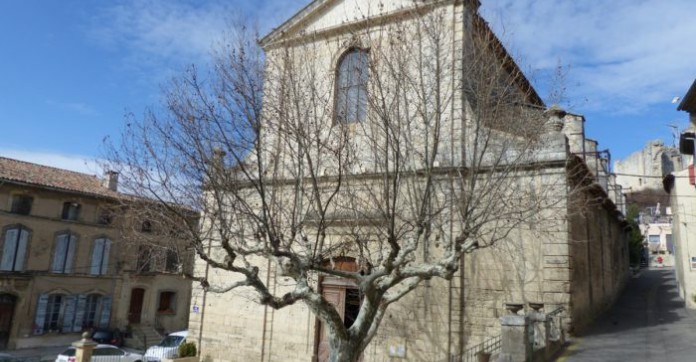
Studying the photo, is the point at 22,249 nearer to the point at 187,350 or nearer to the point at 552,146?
the point at 187,350

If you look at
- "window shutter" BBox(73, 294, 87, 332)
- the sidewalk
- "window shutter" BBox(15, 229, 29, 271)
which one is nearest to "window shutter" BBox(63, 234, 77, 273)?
"window shutter" BBox(73, 294, 87, 332)

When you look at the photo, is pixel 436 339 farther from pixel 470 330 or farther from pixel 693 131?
pixel 693 131

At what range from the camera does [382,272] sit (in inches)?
311

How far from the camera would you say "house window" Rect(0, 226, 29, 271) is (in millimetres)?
23780

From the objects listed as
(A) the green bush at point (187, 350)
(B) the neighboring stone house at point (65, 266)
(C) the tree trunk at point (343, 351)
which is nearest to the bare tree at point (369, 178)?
(C) the tree trunk at point (343, 351)

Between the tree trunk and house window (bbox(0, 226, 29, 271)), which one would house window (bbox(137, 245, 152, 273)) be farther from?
the tree trunk

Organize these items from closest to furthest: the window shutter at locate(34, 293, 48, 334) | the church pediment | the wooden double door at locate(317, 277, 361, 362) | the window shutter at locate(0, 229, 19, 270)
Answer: the wooden double door at locate(317, 277, 361, 362) < the church pediment < the window shutter at locate(0, 229, 19, 270) < the window shutter at locate(34, 293, 48, 334)

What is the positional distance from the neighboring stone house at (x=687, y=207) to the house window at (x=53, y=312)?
1064 inches

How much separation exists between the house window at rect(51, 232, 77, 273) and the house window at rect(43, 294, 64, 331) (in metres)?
1.31

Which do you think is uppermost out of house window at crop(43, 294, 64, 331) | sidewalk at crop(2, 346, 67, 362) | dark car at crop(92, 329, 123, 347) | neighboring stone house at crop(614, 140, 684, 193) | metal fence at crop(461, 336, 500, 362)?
neighboring stone house at crop(614, 140, 684, 193)

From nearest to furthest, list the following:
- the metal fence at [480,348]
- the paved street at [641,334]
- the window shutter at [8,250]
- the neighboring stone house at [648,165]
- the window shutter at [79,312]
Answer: the paved street at [641,334]
the metal fence at [480,348]
the window shutter at [8,250]
the window shutter at [79,312]
the neighboring stone house at [648,165]

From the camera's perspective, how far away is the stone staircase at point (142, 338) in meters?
26.4

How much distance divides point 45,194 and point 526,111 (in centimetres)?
2376

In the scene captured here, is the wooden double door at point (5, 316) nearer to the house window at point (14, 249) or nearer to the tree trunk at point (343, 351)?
the house window at point (14, 249)
